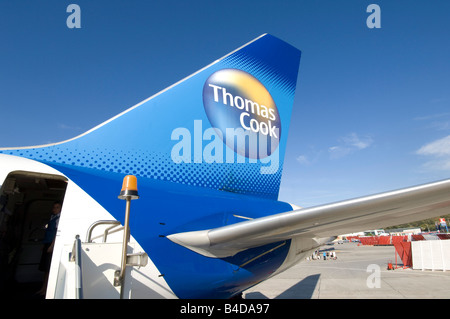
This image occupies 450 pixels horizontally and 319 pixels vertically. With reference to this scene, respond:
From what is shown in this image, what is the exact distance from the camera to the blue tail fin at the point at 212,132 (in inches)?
131

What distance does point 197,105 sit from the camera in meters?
3.93

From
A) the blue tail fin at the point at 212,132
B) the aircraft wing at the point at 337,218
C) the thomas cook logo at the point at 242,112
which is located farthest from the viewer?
the thomas cook logo at the point at 242,112

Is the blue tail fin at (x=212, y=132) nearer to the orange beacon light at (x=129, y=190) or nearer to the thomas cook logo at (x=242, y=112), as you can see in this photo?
the thomas cook logo at (x=242, y=112)

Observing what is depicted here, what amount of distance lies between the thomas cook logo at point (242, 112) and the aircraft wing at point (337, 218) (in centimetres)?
171

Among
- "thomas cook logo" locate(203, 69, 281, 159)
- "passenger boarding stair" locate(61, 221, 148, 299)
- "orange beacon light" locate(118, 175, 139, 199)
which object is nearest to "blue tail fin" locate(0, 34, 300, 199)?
"thomas cook logo" locate(203, 69, 281, 159)

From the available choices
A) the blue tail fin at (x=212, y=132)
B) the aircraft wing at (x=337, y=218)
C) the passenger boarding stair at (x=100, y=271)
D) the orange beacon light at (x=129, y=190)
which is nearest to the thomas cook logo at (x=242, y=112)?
the blue tail fin at (x=212, y=132)

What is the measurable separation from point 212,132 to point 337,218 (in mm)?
2120

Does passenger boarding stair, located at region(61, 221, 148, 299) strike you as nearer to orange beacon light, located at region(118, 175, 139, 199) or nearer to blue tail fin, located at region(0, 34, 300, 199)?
orange beacon light, located at region(118, 175, 139, 199)

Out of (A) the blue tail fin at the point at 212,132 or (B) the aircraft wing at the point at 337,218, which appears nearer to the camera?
(B) the aircraft wing at the point at 337,218

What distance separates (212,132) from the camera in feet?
13.0

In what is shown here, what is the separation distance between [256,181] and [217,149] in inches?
34.1

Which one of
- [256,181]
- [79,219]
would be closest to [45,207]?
[79,219]

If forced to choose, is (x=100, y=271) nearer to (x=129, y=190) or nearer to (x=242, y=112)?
(x=129, y=190)
